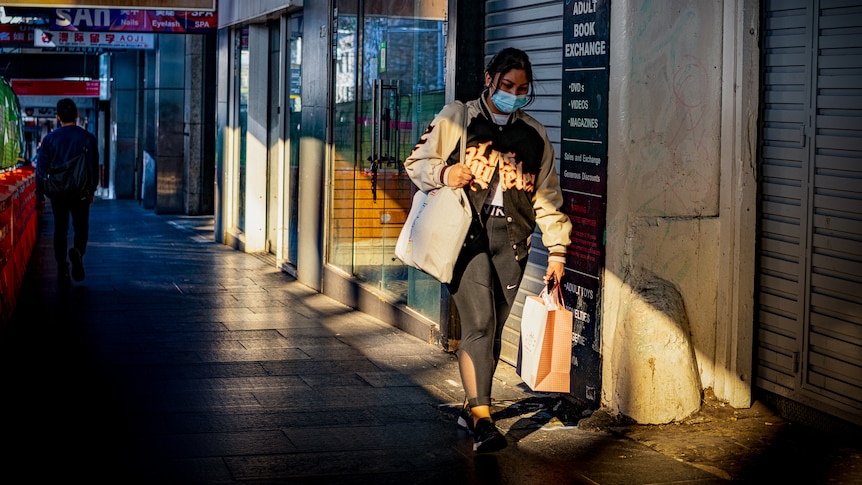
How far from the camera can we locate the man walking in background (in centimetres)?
1153

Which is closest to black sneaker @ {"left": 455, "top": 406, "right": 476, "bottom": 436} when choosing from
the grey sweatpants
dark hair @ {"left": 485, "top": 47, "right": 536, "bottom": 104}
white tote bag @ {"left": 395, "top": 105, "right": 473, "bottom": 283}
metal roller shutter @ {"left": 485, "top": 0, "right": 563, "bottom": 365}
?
the grey sweatpants

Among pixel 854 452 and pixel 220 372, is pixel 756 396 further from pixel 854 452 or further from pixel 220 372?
pixel 220 372

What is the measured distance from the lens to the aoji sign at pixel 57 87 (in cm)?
3466

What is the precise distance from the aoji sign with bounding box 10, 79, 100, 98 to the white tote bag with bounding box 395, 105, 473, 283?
31019 mm

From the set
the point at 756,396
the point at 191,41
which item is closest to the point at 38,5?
the point at 191,41

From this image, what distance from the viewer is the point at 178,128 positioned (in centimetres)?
2214

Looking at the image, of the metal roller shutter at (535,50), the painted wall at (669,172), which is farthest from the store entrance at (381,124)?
the painted wall at (669,172)

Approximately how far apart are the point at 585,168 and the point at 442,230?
1.22 m

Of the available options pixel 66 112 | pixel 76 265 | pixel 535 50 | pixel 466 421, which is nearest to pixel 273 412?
pixel 466 421

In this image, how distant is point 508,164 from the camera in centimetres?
568

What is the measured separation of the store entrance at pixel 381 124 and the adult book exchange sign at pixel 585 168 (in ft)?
6.15

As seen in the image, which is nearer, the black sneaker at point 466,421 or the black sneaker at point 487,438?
the black sneaker at point 487,438

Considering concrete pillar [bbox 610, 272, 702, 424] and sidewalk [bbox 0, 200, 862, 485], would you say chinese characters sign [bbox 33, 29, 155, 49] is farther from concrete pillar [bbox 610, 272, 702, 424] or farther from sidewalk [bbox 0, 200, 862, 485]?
concrete pillar [bbox 610, 272, 702, 424]

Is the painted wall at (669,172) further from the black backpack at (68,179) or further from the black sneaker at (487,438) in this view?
the black backpack at (68,179)
